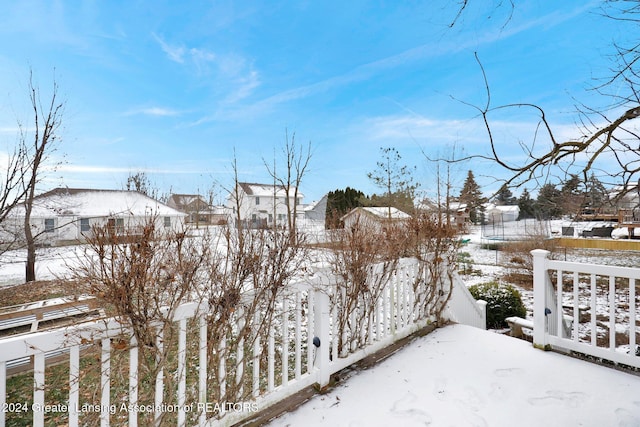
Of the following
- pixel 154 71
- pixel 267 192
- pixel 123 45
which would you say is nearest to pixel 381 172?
pixel 154 71

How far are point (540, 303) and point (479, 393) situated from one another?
1.41 metres

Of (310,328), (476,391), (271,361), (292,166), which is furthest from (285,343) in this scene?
(292,166)

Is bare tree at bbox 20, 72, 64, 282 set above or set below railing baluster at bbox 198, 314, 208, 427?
above

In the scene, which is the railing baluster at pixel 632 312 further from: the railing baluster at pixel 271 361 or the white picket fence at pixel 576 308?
the railing baluster at pixel 271 361

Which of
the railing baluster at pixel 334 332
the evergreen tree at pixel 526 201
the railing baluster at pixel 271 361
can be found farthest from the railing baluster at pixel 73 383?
the evergreen tree at pixel 526 201

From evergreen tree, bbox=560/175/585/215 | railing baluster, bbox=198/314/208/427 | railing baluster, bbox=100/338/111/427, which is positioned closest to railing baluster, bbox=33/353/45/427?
railing baluster, bbox=100/338/111/427

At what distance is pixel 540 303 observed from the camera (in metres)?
3.15

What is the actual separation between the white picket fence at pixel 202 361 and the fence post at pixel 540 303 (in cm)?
130

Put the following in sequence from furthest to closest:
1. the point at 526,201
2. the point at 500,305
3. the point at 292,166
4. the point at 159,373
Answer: the point at 292,166, the point at 500,305, the point at 526,201, the point at 159,373

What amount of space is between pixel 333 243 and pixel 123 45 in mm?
5314

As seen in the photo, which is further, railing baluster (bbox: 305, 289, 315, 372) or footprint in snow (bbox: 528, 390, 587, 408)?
railing baluster (bbox: 305, 289, 315, 372)

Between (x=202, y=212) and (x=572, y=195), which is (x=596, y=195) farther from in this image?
(x=202, y=212)

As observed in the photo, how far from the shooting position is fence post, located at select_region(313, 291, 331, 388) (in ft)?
7.99

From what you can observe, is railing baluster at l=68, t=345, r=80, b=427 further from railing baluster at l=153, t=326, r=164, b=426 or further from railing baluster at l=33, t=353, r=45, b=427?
railing baluster at l=153, t=326, r=164, b=426
